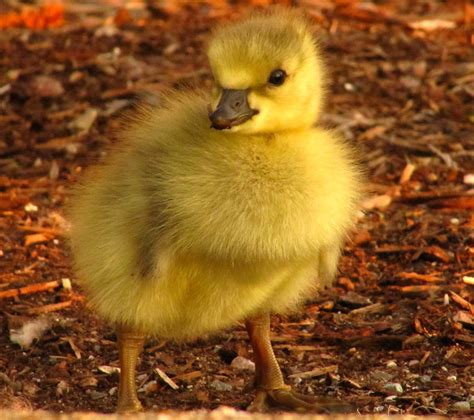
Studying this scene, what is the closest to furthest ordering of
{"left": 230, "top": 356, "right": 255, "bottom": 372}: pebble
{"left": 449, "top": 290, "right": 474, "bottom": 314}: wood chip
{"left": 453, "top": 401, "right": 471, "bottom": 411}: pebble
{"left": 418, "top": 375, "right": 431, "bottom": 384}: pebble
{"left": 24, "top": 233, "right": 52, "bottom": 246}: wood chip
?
{"left": 453, "top": 401, "right": 471, "bottom": 411}: pebble, {"left": 418, "top": 375, "right": 431, "bottom": 384}: pebble, {"left": 230, "top": 356, "right": 255, "bottom": 372}: pebble, {"left": 449, "top": 290, "right": 474, "bottom": 314}: wood chip, {"left": 24, "top": 233, "right": 52, "bottom": 246}: wood chip

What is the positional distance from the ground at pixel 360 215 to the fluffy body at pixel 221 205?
1.51 feet

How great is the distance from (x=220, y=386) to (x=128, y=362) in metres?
0.43

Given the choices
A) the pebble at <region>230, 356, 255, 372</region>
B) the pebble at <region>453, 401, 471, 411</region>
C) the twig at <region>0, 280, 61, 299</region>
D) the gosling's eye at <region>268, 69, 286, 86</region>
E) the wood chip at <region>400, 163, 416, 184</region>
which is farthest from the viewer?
the wood chip at <region>400, 163, 416, 184</region>

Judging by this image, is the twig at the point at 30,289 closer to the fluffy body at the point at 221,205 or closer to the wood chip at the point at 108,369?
the wood chip at the point at 108,369

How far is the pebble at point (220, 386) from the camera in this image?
4391 mm

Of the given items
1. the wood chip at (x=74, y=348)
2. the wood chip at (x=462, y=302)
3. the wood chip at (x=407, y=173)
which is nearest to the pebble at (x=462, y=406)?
the wood chip at (x=462, y=302)

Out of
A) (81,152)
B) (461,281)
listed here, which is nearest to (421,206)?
(461,281)

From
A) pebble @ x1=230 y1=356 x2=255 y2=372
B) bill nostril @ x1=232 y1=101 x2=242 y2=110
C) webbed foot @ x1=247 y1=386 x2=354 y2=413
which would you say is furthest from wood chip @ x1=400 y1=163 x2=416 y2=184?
bill nostril @ x1=232 y1=101 x2=242 y2=110

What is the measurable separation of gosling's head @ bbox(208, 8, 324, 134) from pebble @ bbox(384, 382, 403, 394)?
0.94 meters

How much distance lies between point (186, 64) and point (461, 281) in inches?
106

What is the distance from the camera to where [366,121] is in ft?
21.2

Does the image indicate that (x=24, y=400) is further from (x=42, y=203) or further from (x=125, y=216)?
(x=42, y=203)

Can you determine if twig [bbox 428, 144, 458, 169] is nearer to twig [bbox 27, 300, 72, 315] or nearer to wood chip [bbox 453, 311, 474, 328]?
wood chip [bbox 453, 311, 474, 328]

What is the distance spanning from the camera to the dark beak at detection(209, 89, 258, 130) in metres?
3.76
